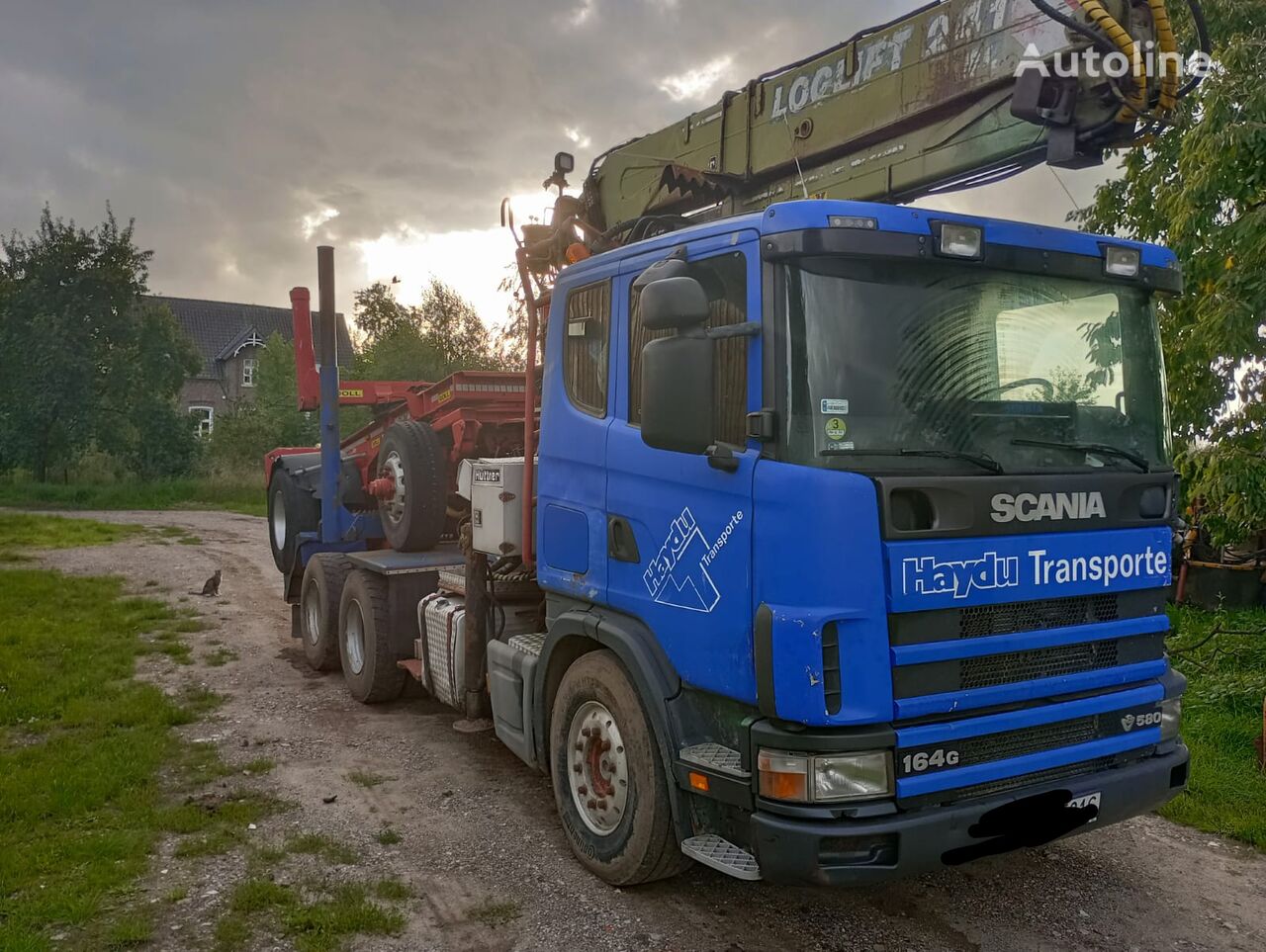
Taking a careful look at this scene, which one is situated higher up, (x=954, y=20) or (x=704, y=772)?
(x=954, y=20)

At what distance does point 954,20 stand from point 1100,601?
2.57m

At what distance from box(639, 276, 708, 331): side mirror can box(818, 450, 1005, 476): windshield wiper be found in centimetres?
67

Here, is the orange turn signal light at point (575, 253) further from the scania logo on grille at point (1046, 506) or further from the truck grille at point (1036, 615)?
the truck grille at point (1036, 615)

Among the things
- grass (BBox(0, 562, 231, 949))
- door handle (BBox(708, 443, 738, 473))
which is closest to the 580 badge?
door handle (BBox(708, 443, 738, 473))

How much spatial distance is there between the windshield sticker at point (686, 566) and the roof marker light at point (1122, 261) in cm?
188

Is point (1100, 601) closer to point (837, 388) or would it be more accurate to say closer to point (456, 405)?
point (837, 388)

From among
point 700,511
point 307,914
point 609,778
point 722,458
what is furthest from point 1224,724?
point 307,914

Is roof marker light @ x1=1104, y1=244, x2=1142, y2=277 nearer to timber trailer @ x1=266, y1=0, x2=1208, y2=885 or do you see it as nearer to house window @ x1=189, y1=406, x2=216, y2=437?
timber trailer @ x1=266, y1=0, x2=1208, y2=885

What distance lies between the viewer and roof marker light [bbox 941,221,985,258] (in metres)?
3.58

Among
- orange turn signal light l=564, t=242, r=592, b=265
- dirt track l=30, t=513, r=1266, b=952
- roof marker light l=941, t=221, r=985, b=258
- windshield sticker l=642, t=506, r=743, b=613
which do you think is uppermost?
orange turn signal light l=564, t=242, r=592, b=265

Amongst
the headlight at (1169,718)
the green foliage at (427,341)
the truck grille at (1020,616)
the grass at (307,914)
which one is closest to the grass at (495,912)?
the grass at (307,914)

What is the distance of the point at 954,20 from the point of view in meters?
4.35

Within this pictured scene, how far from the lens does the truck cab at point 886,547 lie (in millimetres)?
3318

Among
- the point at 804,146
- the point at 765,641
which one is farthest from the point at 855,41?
→ the point at 765,641
